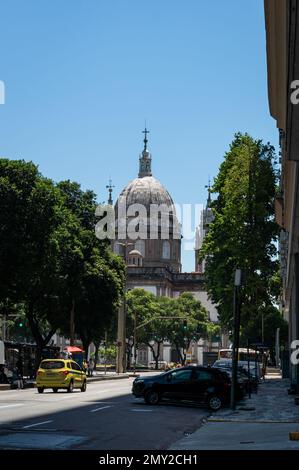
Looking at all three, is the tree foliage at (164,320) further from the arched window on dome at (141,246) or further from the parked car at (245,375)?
the parked car at (245,375)

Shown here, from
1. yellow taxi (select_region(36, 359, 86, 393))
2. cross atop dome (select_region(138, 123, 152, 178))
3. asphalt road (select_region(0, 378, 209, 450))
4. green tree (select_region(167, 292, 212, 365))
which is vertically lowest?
asphalt road (select_region(0, 378, 209, 450))

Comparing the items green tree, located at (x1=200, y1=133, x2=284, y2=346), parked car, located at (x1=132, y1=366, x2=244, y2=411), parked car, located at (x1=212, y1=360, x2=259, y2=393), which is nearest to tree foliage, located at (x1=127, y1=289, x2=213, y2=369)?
green tree, located at (x1=200, y1=133, x2=284, y2=346)

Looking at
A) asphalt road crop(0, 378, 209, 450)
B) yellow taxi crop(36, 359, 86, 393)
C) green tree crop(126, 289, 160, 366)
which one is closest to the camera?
asphalt road crop(0, 378, 209, 450)

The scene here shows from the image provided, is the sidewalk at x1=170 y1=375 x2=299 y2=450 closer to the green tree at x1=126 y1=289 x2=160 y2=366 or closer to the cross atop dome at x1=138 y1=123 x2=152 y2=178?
the green tree at x1=126 y1=289 x2=160 y2=366

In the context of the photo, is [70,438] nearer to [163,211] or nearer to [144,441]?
[144,441]

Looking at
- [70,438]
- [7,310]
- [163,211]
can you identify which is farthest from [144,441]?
[163,211]

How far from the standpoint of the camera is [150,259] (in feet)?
564

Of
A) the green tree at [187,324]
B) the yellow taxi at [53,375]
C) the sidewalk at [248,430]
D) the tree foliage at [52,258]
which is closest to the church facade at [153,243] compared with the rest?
the green tree at [187,324]

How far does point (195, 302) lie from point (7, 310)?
281 ft

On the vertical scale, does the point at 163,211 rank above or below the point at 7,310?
above

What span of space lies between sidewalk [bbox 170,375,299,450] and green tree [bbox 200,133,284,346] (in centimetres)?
1978

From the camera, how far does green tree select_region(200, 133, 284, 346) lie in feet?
169

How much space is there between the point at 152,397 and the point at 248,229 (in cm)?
2141
